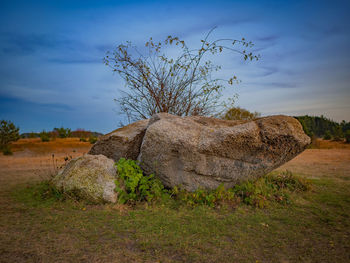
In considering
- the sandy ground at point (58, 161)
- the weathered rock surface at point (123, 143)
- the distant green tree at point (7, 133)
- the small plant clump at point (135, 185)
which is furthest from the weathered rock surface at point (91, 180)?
the distant green tree at point (7, 133)

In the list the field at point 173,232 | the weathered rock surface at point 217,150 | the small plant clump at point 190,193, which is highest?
the weathered rock surface at point 217,150

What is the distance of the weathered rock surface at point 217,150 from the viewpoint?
230 inches

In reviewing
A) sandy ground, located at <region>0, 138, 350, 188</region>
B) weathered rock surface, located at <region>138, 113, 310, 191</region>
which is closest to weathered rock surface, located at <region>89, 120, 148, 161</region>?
weathered rock surface, located at <region>138, 113, 310, 191</region>

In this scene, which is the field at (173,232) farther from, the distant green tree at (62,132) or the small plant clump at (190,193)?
the distant green tree at (62,132)

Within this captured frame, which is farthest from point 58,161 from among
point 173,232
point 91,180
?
point 173,232

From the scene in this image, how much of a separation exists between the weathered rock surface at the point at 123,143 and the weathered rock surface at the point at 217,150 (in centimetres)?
114

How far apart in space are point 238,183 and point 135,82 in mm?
5727

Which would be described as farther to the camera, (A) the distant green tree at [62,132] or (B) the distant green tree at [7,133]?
(A) the distant green tree at [62,132]

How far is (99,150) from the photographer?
25.7ft

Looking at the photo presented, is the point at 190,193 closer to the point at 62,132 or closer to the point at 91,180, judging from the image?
the point at 91,180

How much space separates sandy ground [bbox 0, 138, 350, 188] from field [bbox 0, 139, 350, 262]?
3.25 m

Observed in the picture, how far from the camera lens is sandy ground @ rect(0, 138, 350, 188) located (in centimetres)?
982

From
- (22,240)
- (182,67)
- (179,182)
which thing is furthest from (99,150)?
(182,67)

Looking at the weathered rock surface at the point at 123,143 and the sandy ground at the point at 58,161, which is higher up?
the weathered rock surface at the point at 123,143
